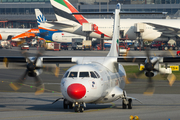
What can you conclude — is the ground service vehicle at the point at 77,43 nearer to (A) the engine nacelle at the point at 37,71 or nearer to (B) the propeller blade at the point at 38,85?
(B) the propeller blade at the point at 38,85

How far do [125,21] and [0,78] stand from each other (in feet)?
169

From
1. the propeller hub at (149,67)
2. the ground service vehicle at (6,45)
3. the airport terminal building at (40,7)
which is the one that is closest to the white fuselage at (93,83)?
the propeller hub at (149,67)

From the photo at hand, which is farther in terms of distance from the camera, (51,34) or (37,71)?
(51,34)

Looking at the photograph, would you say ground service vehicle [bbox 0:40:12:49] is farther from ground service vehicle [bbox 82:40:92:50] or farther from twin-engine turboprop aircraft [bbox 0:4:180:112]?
twin-engine turboprop aircraft [bbox 0:4:180:112]

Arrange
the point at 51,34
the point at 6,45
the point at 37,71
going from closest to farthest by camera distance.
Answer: the point at 37,71 < the point at 51,34 < the point at 6,45

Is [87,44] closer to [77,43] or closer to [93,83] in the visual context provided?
[77,43]

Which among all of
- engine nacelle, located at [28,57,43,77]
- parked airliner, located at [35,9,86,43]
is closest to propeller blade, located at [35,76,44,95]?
engine nacelle, located at [28,57,43,77]

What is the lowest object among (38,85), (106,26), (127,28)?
(38,85)

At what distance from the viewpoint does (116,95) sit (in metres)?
19.3

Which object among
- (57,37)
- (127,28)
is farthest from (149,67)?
(57,37)

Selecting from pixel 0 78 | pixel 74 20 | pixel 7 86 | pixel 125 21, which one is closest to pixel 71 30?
pixel 74 20

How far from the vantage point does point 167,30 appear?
266ft

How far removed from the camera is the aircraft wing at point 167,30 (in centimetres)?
8000

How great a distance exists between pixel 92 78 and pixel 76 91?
5.21 feet
